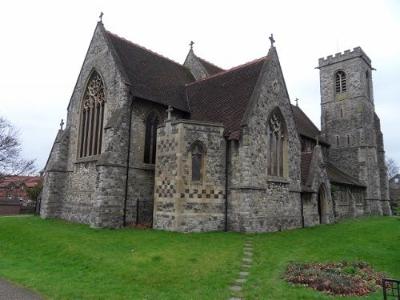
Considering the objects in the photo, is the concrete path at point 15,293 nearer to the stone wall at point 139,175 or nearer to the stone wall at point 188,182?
the stone wall at point 188,182

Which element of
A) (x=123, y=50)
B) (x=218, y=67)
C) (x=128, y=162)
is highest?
(x=218, y=67)

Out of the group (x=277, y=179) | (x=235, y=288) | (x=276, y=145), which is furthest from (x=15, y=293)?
(x=276, y=145)

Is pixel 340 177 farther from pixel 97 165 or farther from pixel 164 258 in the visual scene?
pixel 164 258

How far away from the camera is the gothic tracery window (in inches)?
754

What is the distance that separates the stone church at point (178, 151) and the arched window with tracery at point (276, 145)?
0.06 metres

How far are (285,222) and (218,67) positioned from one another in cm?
1636

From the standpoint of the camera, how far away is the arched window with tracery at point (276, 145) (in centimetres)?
2133

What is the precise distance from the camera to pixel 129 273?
11.0 m

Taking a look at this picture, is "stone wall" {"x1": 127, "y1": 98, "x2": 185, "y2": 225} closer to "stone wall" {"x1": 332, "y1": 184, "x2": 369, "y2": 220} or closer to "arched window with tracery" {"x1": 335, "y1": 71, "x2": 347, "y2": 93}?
"stone wall" {"x1": 332, "y1": 184, "x2": 369, "y2": 220}

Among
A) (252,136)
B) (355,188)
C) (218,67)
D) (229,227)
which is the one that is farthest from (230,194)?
(355,188)

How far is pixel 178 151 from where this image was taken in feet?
62.0

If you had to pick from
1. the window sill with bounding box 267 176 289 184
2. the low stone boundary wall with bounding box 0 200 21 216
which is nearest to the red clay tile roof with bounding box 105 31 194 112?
the window sill with bounding box 267 176 289 184

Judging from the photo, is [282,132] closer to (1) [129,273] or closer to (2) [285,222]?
(2) [285,222]

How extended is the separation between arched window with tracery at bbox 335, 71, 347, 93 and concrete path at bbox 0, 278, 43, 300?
3855 centimetres
